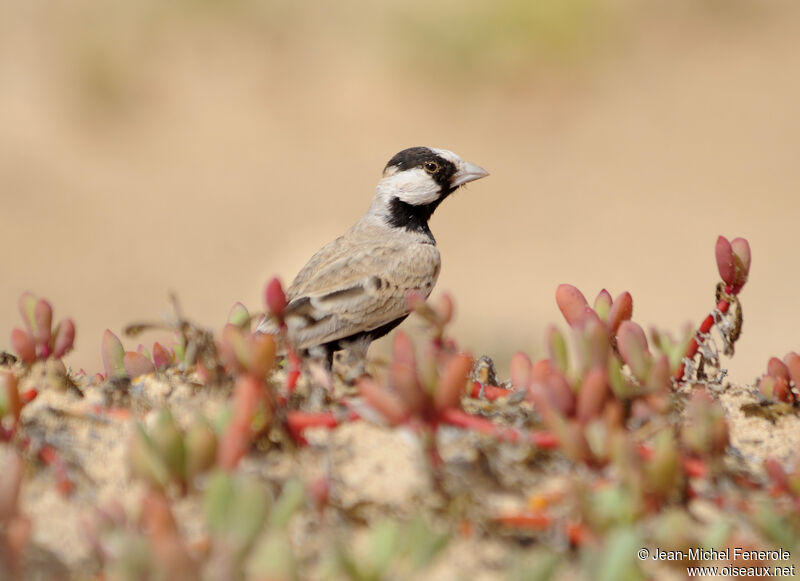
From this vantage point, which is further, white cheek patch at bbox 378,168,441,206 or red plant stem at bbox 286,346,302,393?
white cheek patch at bbox 378,168,441,206

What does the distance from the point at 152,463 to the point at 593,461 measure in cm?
77

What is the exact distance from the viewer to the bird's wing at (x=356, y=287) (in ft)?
12.2

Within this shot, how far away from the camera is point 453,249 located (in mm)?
12320

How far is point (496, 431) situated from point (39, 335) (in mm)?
1166

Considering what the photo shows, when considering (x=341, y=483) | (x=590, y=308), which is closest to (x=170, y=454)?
(x=341, y=483)

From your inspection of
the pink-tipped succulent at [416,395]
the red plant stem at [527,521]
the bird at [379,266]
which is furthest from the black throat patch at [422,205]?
the red plant stem at [527,521]

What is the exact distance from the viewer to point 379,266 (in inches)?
162

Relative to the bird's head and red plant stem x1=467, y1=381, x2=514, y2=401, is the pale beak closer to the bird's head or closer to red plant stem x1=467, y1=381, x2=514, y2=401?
the bird's head

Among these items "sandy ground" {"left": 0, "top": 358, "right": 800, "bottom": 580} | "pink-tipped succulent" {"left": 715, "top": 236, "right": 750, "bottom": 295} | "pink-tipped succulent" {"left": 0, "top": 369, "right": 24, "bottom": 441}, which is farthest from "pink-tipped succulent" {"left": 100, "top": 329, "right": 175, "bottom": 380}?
"pink-tipped succulent" {"left": 715, "top": 236, "right": 750, "bottom": 295}

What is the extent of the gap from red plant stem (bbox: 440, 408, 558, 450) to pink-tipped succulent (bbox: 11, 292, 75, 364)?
3.38 ft

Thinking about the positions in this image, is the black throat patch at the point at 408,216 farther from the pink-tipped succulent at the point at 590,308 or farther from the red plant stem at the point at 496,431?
the red plant stem at the point at 496,431

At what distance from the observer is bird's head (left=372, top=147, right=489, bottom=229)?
480 cm

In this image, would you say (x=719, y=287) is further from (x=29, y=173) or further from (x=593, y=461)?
(x=29, y=173)
